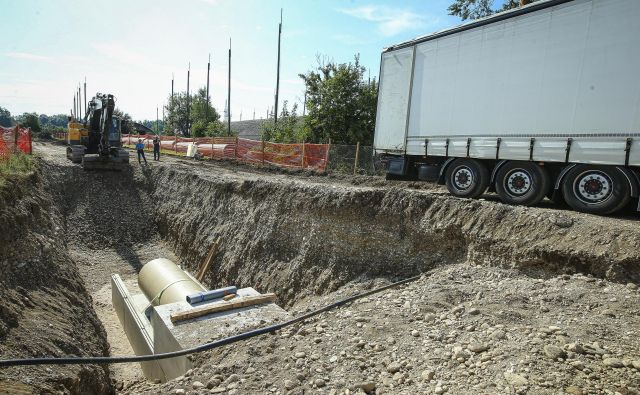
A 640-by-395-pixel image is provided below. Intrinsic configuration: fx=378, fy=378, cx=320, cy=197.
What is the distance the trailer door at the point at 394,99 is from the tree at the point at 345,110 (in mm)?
12923

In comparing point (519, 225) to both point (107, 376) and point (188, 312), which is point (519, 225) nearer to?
point (188, 312)

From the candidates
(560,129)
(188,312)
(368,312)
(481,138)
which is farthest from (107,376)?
(560,129)

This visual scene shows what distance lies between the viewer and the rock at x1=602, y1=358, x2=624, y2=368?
365 centimetres

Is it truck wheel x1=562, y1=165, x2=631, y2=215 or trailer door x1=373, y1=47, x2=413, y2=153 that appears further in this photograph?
trailer door x1=373, y1=47, x2=413, y2=153

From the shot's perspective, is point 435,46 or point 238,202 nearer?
point 435,46

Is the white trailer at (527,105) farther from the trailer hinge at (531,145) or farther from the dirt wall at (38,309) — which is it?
the dirt wall at (38,309)

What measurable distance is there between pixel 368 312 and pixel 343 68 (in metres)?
21.5

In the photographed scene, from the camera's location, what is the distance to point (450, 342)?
4.56 meters

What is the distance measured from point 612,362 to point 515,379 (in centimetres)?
101

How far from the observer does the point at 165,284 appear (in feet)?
32.5

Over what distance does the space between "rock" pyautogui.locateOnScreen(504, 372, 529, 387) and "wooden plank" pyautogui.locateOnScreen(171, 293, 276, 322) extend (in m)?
4.39

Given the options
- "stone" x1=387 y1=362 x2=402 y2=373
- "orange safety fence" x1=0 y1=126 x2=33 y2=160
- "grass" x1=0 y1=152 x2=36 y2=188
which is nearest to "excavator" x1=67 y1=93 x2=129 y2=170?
"orange safety fence" x1=0 y1=126 x2=33 y2=160

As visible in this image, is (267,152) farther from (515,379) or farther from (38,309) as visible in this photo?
(515,379)

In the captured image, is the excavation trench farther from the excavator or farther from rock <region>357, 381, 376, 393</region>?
rock <region>357, 381, 376, 393</region>
